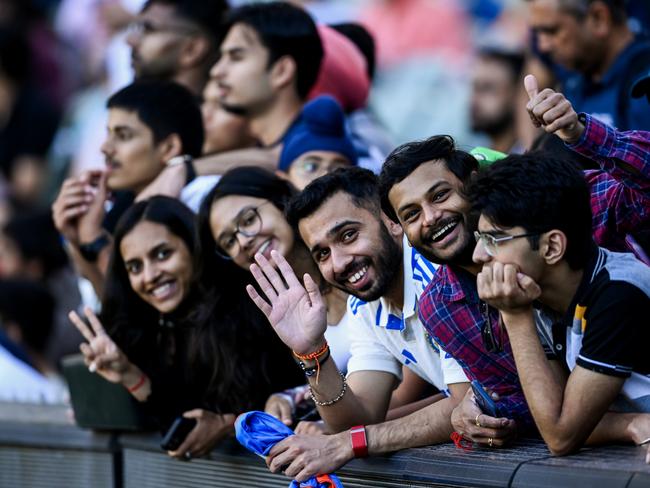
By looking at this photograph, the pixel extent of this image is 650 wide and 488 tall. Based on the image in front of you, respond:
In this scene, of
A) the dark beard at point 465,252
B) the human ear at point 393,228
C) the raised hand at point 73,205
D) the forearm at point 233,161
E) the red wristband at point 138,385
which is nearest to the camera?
the dark beard at point 465,252

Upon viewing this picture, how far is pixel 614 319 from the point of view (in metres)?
3.54

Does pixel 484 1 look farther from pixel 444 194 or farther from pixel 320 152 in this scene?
pixel 444 194

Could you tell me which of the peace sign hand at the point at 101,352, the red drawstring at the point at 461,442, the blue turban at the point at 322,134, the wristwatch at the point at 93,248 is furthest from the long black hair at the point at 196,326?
the red drawstring at the point at 461,442

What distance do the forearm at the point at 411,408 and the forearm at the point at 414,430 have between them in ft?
0.91

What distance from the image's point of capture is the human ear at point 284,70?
20.4 ft

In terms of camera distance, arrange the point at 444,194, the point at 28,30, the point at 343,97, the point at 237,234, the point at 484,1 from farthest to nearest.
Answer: the point at 28,30 → the point at 484,1 → the point at 343,97 → the point at 237,234 → the point at 444,194

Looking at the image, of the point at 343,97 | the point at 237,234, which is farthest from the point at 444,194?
the point at 343,97

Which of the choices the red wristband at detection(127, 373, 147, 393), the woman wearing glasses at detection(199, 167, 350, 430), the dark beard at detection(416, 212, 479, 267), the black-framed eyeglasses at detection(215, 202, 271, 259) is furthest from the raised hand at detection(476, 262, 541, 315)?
the red wristband at detection(127, 373, 147, 393)

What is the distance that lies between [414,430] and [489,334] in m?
0.45

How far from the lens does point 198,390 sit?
5375 millimetres

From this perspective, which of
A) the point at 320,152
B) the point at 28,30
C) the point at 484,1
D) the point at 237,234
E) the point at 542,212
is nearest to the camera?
the point at 542,212

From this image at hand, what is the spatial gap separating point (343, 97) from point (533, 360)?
300 cm

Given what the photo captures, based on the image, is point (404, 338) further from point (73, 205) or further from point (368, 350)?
point (73, 205)

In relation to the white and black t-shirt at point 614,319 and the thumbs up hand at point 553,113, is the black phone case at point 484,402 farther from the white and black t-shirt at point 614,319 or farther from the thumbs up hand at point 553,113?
the thumbs up hand at point 553,113
